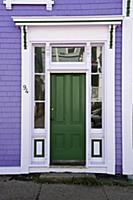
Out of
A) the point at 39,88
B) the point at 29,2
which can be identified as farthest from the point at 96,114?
the point at 29,2

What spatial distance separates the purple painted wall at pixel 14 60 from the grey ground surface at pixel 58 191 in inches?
39.0

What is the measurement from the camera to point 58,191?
7.38 m

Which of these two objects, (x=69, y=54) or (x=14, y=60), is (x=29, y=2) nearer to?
(x=14, y=60)

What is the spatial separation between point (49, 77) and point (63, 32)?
44.2 inches

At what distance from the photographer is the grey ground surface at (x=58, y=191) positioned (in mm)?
7004

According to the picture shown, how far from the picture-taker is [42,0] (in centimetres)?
883

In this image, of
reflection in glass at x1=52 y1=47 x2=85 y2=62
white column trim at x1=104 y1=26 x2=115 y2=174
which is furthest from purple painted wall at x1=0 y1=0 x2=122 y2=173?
reflection in glass at x1=52 y1=47 x2=85 y2=62

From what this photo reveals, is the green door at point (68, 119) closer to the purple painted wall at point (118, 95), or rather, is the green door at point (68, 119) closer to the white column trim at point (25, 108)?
the white column trim at point (25, 108)

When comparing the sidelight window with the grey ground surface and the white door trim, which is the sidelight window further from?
the grey ground surface

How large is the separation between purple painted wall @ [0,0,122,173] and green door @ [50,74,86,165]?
0.86m

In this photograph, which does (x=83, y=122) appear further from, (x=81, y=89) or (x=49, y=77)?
(x=49, y=77)

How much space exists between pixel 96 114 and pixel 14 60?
7.74 feet

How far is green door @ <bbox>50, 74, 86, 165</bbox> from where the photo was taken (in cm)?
907

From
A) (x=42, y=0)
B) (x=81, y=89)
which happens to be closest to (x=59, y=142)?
(x=81, y=89)
